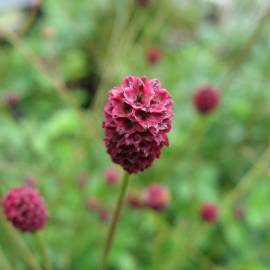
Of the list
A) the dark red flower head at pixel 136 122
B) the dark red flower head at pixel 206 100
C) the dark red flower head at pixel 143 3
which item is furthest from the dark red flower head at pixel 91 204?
the dark red flower head at pixel 136 122

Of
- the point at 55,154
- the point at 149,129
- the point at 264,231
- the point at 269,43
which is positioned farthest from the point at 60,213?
the point at 269,43

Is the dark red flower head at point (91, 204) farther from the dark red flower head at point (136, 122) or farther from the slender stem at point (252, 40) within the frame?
the dark red flower head at point (136, 122)

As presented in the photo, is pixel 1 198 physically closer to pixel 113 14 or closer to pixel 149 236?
pixel 149 236

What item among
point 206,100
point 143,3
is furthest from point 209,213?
point 143,3

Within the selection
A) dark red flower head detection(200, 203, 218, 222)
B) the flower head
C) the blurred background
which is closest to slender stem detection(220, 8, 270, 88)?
the blurred background

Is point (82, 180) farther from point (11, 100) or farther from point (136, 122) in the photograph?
point (136, 122)

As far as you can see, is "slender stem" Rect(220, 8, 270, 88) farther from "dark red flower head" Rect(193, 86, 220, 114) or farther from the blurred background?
"dark red flower head" Rect(193, 86, 220, 114)
